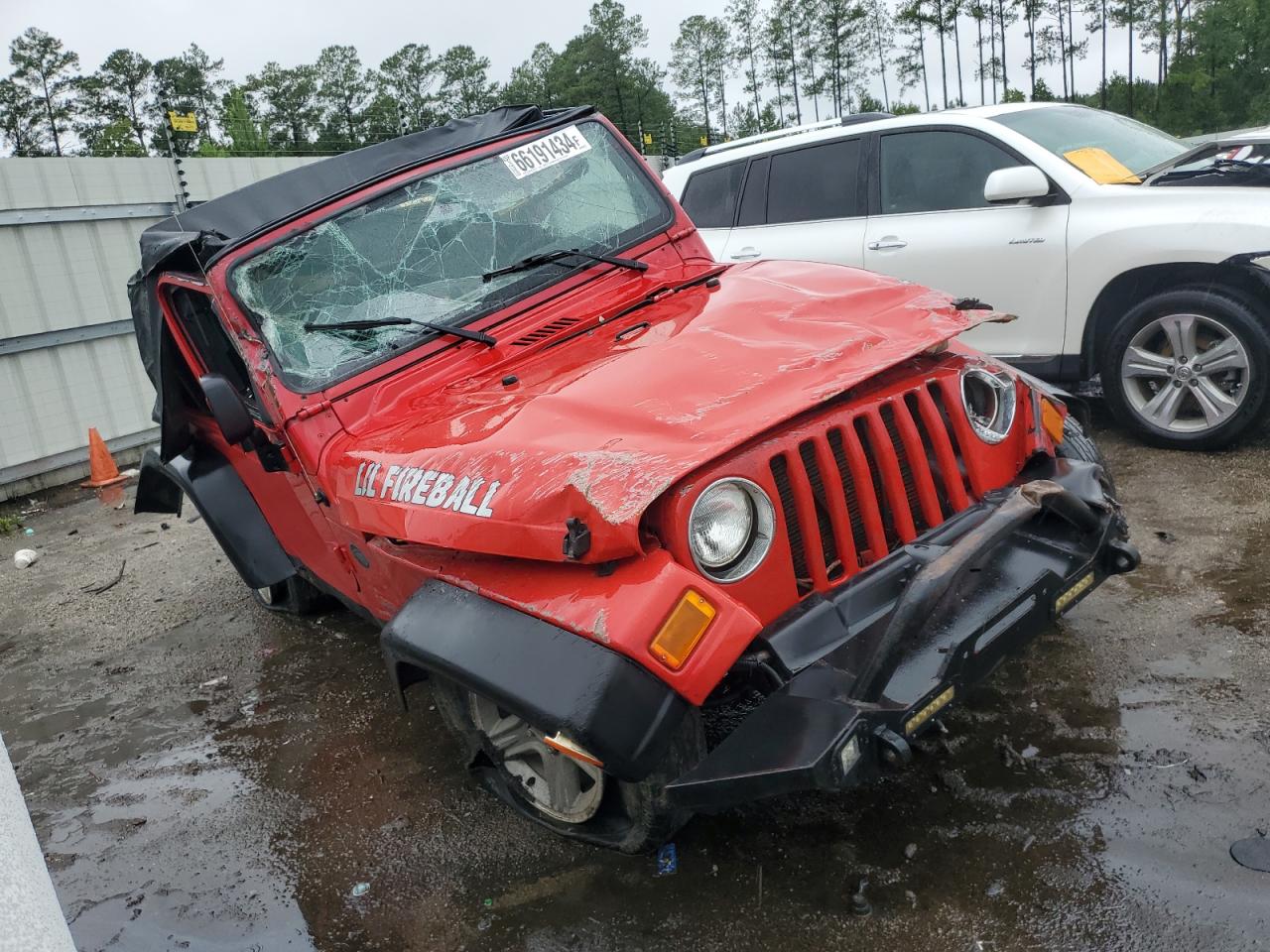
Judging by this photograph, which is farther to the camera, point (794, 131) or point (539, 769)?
point (794, 131)

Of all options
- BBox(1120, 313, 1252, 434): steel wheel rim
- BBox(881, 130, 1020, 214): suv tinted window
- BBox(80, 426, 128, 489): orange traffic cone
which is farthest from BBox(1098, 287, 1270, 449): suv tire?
BBox(80, 426, 128, 489): orange traffic cone

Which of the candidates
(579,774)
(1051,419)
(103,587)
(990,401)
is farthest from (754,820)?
(103,587)

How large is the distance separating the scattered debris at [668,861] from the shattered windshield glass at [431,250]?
5.78 feet

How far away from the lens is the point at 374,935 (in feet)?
8.52

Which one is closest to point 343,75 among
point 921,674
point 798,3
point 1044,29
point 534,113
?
point 798,3

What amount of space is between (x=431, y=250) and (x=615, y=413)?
133cm

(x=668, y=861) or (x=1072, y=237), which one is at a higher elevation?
(x=1072, y=237)

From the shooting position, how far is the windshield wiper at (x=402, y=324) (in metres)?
3.21

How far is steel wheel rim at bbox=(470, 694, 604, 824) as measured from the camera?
8.47 feet

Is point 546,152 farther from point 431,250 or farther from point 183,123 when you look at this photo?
point 183,123

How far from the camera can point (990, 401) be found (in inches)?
113

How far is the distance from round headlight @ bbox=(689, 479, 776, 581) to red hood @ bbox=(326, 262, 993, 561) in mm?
131

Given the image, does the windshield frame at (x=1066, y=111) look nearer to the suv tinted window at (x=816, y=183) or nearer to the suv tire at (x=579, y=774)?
the suv tinted window at (x=816, y=183)

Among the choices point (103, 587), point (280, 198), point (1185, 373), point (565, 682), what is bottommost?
point (103, 587)
